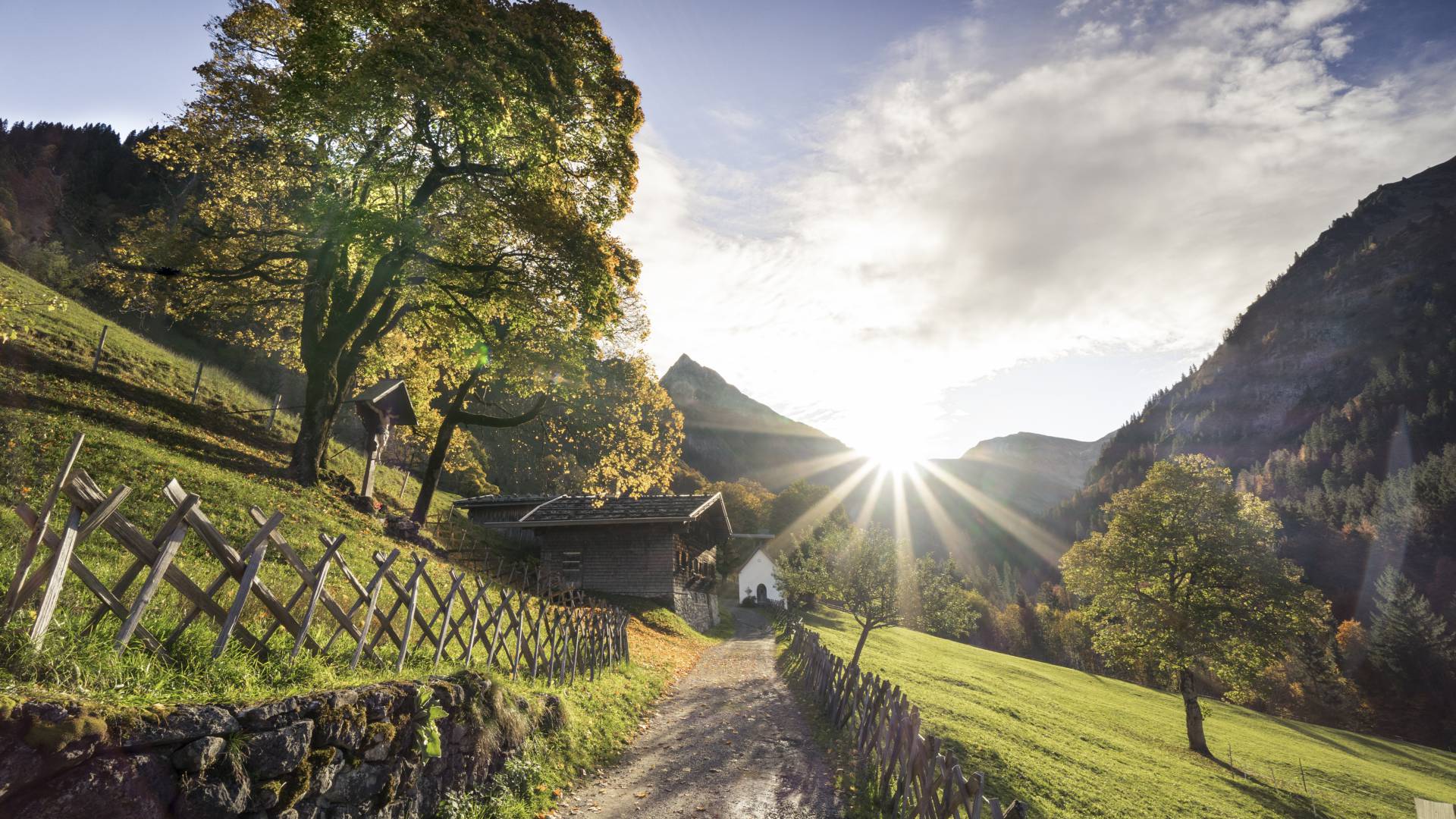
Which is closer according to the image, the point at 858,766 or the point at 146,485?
the point at 858,766

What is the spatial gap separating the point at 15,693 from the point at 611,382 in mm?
28131

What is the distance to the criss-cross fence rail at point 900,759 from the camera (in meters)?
6.88

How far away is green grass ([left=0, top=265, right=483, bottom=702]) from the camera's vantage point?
434 centimetres

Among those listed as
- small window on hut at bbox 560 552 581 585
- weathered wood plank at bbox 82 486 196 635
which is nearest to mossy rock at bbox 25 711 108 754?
weathered wood plank at bbox 82 486 196 635

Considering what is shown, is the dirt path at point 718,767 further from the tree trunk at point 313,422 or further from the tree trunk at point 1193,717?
the tree trunk at point 1193,717

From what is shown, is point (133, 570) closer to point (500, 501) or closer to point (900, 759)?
point (900, 759)

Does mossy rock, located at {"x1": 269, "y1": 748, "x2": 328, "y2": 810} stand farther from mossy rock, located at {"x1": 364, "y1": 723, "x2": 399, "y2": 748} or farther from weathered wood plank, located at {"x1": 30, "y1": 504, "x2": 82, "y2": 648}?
weathered wood plank, located at {"x1": 30, "y1": 504, "x2": 82, "y2": 648}

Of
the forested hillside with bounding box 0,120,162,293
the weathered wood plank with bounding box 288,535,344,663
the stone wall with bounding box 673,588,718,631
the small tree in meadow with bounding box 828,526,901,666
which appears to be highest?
the forested hillside with bounding box 0,120,162,293

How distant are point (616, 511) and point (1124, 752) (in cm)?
2320

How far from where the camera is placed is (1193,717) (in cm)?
2281

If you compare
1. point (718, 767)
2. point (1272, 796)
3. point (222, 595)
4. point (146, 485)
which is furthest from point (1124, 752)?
point (146, 485)

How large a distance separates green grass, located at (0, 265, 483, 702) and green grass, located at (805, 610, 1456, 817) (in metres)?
13.4

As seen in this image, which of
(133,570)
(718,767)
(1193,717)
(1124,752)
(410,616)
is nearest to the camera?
(133,570)

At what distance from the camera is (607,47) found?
17875 mm
